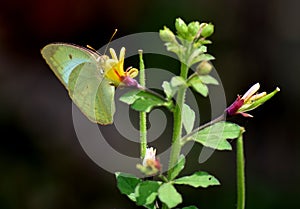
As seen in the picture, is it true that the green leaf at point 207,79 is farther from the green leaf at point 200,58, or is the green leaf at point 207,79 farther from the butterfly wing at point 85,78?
the butterfly wing at point 85,78

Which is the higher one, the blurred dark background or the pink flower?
the pink flower

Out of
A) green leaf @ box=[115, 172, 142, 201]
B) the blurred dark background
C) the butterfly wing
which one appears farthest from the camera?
the blurred dark background

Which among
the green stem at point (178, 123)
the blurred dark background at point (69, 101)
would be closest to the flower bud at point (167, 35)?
the green stem at point (178, 123)

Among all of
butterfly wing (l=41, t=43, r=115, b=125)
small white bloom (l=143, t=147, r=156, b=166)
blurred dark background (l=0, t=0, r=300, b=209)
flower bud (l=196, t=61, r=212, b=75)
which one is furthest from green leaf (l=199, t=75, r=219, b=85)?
blurred dark background (l=0, t=0, r=300, b=209)

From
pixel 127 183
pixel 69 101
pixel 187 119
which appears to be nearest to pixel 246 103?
pixel 187 119

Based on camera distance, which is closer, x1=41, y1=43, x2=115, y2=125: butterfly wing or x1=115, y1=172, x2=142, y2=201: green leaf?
x1=115, y1=172, x2=142, y2=201: green leaf

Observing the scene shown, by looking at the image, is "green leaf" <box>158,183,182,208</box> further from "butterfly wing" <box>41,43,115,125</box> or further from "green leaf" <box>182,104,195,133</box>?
"butterfly wing" <box>41,43,115,125</box>
